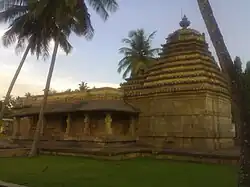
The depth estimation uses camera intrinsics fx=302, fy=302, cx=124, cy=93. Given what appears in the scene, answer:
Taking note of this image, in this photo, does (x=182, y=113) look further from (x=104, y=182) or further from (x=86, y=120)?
(x=104, y=182)

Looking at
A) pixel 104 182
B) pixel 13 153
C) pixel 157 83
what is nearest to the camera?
pixel 104 182

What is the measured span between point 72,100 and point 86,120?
11.3ft

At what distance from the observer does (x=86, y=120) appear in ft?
74.5

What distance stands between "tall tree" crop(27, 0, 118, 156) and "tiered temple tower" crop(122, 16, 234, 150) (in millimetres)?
6153

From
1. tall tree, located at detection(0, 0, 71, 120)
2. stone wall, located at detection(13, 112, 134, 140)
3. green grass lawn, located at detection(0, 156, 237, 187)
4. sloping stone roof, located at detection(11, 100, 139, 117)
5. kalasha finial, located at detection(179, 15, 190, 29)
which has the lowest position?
green grass lawn, located at detection(0, 156, 237, 187)

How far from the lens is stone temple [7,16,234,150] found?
20.3 meters

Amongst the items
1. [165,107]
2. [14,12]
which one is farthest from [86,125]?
[14,12]

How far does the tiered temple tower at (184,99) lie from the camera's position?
20.1m

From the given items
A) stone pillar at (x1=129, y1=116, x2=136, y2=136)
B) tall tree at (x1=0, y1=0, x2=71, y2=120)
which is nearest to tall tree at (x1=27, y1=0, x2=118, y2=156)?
tall tree at (x1=0, y1=0, x2=71, y2=120)

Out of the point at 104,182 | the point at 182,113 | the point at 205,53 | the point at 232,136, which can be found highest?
the point at 205,53

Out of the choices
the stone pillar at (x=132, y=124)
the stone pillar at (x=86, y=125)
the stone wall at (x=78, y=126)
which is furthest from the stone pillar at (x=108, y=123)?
the stone pillar at (x=132, y=124)

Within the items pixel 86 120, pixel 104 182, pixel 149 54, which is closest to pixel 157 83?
pixel 86 120

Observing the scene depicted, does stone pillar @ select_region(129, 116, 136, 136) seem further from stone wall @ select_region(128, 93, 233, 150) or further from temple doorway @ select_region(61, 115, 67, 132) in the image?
temple doorway @ select_region(61, 115, 67, 132)

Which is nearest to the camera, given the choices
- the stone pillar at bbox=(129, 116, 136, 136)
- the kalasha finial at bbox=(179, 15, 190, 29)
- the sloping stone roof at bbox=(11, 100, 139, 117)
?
the sloping stone roof at bbox=(11, 100, 139, 117)
